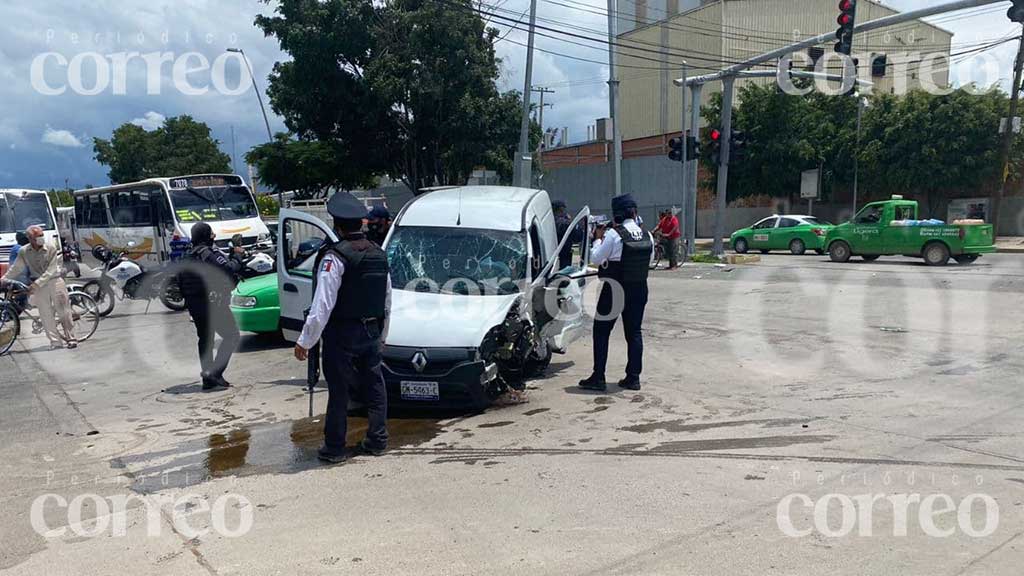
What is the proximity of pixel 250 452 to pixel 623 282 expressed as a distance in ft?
12.4

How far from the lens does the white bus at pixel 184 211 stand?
22766mm

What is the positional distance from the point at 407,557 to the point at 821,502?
249 centimetres

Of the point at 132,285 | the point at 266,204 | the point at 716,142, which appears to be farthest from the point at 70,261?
the point at 266,204

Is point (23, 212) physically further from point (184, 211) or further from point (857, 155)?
point (857, 155)

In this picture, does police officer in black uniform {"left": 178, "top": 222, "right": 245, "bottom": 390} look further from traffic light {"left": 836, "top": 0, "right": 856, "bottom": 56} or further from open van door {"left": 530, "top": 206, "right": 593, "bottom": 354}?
traffic light {"left": 836, "top": 0, "right": 856, "bottom": 56}

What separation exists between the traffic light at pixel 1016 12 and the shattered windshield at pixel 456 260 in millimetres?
11545

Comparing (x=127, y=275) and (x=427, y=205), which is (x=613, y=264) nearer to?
(x=427, y=205)

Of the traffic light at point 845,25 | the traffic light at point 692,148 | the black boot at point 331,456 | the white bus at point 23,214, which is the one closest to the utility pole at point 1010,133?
the traffic light at point 692,148

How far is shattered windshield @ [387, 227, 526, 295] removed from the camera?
7.74 metres

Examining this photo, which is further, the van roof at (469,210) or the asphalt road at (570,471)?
the van roof at (469,210)

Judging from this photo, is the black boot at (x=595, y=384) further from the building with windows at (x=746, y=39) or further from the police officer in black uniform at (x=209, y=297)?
the building with windows at (x=746, y=39)

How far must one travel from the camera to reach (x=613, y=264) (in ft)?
25.5

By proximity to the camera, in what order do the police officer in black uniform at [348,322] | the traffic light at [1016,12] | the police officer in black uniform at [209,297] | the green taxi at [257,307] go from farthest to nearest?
the traffic light at [1016,12]
the green taxi at [257,307]
the police officer in black uniform at [209,297]
the police officer in black uniform at [348,322]

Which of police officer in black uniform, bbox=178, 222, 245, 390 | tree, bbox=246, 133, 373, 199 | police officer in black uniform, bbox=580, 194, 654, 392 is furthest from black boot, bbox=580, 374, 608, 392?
tree, bbox=246, 133, 373, 199
